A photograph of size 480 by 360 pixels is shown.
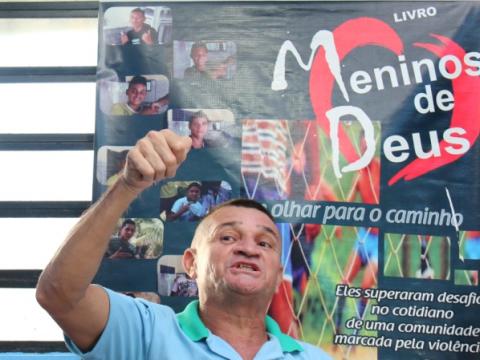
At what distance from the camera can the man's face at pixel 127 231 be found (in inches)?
105

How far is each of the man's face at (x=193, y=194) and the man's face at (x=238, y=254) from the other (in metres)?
0.77

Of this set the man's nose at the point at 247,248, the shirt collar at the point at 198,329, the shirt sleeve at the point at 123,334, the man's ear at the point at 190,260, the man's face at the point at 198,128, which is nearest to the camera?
the shirt sleeve at the point at 123,334

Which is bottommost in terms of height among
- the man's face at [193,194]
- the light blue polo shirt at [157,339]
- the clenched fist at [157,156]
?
the light blue polo shirt at [157,339]

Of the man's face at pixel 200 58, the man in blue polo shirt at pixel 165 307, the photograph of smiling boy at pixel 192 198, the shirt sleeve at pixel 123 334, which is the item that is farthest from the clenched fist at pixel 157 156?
the man's face at pixel 200 58

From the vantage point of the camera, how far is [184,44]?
273cm

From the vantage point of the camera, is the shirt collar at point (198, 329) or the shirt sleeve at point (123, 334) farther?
the shirt collar at point (198, 329)

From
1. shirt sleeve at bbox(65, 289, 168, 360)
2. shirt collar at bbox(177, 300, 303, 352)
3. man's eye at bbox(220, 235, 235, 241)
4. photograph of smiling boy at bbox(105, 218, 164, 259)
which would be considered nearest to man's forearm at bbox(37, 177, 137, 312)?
shirt sleeve at bbox(65, 289, 168, 360)

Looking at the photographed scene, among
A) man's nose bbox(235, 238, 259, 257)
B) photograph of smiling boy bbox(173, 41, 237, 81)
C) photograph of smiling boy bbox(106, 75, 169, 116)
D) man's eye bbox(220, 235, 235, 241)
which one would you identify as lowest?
man's nose bbox(235, 238, 259, 257)

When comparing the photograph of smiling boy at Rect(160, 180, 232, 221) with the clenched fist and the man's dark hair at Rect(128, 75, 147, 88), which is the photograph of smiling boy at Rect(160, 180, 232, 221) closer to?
the man's dark hair at Rect(128, 75, 147, 88)

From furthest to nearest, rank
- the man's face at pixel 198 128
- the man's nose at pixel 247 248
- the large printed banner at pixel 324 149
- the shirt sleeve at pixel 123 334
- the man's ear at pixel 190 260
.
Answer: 1. the man's face at pixel 198 128
2. the large printed banner at pixel 324 149
3. the man's ear at pixel 190 260
4. the man's nose at pixel 247 248
5. the shirt sleeve at pixel 123 334

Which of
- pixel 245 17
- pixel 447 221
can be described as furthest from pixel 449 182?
pixel 245 17

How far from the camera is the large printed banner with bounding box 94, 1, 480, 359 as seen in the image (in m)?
2.57

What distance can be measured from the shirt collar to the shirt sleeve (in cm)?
9

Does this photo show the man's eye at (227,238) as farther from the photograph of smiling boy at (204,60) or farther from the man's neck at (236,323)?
the photograph of smiling boy at (204,60)
